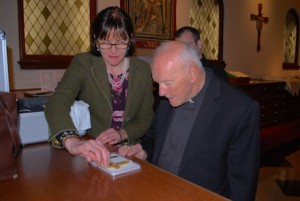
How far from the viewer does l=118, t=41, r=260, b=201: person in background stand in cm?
145

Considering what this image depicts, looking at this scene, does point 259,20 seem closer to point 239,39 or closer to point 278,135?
point 239,39

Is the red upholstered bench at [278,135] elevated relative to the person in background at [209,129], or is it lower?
lower

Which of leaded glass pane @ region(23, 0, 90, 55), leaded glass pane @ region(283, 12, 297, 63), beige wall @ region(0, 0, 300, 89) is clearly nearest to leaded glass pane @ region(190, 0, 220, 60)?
beige wall @ region(0, 0, 300, 89)

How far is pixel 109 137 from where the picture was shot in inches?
63.6

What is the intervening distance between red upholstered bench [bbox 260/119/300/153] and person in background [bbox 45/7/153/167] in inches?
144

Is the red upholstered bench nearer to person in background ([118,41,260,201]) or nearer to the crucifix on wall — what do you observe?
the crucifix on wall

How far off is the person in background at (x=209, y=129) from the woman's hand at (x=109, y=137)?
0.14 meters

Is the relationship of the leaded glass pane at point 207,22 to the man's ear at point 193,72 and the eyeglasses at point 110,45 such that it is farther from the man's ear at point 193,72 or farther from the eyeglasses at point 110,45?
the man's ear at point 193,72

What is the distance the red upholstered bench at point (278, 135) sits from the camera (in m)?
5.19

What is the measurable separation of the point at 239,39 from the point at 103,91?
5.00 metres

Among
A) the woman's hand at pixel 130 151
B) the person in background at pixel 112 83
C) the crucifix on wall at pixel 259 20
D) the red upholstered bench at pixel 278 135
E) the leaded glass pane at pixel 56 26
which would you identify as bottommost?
the red upholstered bench at pixel 278 135

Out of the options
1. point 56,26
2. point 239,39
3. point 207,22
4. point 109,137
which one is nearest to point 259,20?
point 239,39

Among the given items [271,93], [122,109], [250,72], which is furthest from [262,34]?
[122,109]

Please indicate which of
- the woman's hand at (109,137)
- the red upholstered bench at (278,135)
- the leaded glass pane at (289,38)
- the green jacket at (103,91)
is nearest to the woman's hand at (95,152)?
the woman's hand at (109,137)
